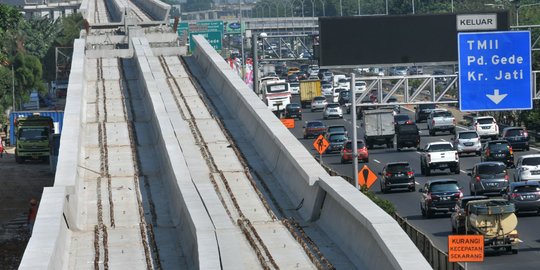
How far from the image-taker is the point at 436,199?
1729 inches

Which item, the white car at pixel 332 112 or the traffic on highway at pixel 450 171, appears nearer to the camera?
the traffic on highway at pixel 450 171

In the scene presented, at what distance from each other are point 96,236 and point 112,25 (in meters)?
55.2

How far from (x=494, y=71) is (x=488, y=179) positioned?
9.44 metres

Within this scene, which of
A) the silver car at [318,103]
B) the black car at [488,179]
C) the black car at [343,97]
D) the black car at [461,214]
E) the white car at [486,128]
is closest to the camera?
the black car at [461,214]

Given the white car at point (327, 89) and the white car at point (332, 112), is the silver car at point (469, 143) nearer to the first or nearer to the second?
the white car at point (332, 112)

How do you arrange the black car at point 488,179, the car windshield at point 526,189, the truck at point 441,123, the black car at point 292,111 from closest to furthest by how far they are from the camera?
the car windshield at point 526,189 → the black car at point 488,179 → the truck at point 441,123 → the black car at point 292,111

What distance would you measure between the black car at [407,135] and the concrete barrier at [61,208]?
29.0 meters

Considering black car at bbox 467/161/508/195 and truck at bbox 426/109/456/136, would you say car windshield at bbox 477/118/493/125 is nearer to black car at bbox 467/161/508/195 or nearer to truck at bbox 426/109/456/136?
truck at bbox 426/109/456/136

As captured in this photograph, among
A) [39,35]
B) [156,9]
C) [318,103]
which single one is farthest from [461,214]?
[39,35]

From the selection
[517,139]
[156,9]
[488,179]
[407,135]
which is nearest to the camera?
[488,179]

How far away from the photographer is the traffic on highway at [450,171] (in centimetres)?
3566

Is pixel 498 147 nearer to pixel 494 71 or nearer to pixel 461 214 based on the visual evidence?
pixel 494 71

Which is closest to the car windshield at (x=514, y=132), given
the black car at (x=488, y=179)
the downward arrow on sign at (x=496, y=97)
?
the black car at (x=488, y=179)

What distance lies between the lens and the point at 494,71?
4006 centimetres
